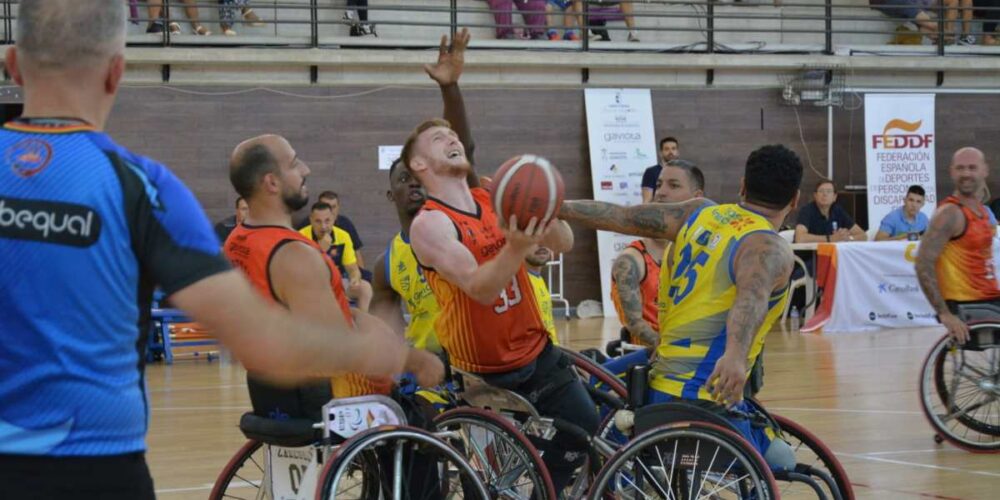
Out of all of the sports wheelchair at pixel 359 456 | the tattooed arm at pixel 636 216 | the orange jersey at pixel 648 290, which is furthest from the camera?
the orange jersey at pixel 648 290

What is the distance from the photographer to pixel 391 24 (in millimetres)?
18109

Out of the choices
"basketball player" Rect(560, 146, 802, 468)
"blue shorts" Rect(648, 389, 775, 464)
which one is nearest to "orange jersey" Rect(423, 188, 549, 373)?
"basketball player" Rect(560, 146, 802, 468)

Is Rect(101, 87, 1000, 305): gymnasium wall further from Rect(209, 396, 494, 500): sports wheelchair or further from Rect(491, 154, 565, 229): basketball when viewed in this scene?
Rect(491, 154, 565, 229): basketball

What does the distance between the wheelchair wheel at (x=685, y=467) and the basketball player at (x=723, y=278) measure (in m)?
Answer: 0.17

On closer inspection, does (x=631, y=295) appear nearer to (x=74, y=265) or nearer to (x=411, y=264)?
(x=411, y=264)

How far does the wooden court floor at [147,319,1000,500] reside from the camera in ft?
23.9

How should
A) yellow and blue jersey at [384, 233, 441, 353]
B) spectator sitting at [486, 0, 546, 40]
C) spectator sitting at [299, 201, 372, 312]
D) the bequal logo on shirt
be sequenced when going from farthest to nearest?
1. spectator sitting at [486, 0, 546, 40]
2. spectator sitting at [299, 201, 372, 312]
3. yellow and blue jersey at [384, 233, 441, 353]
4. the bequal logo on shirt

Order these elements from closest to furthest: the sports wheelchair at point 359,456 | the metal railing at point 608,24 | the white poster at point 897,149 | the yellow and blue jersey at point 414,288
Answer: the sports wheelchair at point 359,456 → the yellow and blue jersey at point 414,288 → the metal railing at point 608,24 → the white poster at point 897,149

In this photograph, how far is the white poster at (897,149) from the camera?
61.5 ft

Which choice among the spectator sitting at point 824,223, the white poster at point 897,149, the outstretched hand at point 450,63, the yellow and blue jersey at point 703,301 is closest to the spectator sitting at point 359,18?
the spectator sitting at point 824,223

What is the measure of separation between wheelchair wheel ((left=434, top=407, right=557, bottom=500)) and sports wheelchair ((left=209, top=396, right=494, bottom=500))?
0.33 meters

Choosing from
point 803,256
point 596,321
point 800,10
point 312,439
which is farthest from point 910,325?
point 312,439

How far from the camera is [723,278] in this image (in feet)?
16.0

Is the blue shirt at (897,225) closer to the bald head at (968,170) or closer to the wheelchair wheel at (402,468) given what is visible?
the bald head at (968,170)
